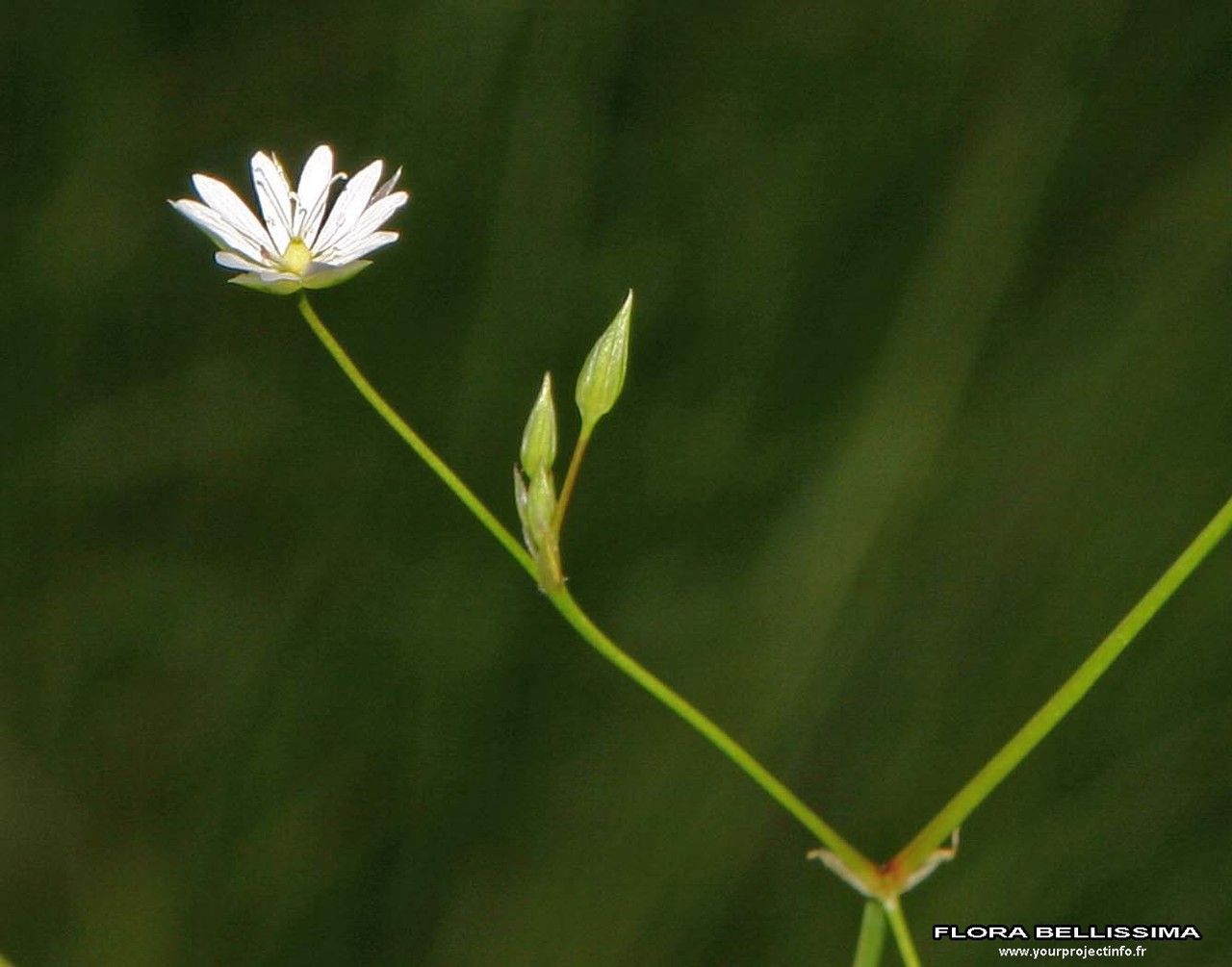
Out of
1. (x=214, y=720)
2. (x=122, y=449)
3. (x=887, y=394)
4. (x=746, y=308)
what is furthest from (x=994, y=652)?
(x=122, y=449)

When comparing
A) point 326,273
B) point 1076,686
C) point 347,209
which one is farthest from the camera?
point 347,209

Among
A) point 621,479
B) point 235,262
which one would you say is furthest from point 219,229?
point 621,479

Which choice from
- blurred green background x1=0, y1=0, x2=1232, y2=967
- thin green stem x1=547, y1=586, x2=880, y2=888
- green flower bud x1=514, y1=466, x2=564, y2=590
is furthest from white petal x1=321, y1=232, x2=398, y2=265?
blurred green background x1=0, y1=0, x2=1232, y2=967

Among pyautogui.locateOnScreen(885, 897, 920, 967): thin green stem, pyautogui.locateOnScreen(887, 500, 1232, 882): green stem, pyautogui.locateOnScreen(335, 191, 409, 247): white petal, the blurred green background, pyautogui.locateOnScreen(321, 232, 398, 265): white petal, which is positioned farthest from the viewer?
the blurred green background

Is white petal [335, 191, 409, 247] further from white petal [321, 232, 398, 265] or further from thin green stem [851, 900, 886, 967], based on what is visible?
thin green stem [851, 900, 886, 967]

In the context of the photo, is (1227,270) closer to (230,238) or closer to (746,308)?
(746,308)

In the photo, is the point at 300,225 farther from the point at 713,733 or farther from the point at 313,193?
the point at 713,733
